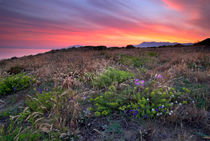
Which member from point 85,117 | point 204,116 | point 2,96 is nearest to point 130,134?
point 85,117

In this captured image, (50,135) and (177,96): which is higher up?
(177,96)

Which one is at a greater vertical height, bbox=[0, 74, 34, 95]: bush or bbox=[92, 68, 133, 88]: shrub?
bbox=[92, 68, 133, 88]: shrub

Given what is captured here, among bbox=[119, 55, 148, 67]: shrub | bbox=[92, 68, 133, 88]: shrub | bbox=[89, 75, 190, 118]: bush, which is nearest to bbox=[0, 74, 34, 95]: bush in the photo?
bbox=[92, 68, 133, 88]: shrub

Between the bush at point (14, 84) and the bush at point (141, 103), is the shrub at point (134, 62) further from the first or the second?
the bush at point (14, 84)

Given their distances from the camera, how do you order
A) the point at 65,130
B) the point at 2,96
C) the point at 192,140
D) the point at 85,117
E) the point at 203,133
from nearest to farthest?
the point at 192,140 → the point at 203,133 → the point at 65,130 → the point at 85,117 → the point at 2,96

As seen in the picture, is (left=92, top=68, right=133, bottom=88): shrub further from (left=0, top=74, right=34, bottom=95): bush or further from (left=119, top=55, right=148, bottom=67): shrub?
(left=119, top=55, right=148, bottom=67): shrub

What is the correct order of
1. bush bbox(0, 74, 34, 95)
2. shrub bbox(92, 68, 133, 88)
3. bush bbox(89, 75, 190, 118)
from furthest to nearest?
bush bbox(0, 74, 34, 95)
shrub bbox(92, 68, 133, 88)
bush bbox(89, 75, 190, 118)

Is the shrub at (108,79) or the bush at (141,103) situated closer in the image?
the bush at (141,103)

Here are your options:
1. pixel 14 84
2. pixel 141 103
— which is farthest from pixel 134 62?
pixel 14 84

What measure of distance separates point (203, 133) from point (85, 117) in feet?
6.58

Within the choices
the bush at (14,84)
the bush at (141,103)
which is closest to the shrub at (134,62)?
the bush at (141,103)

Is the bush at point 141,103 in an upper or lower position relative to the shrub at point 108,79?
lower

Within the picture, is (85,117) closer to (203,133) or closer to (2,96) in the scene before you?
(203,133)

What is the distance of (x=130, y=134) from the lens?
219 centimetres
